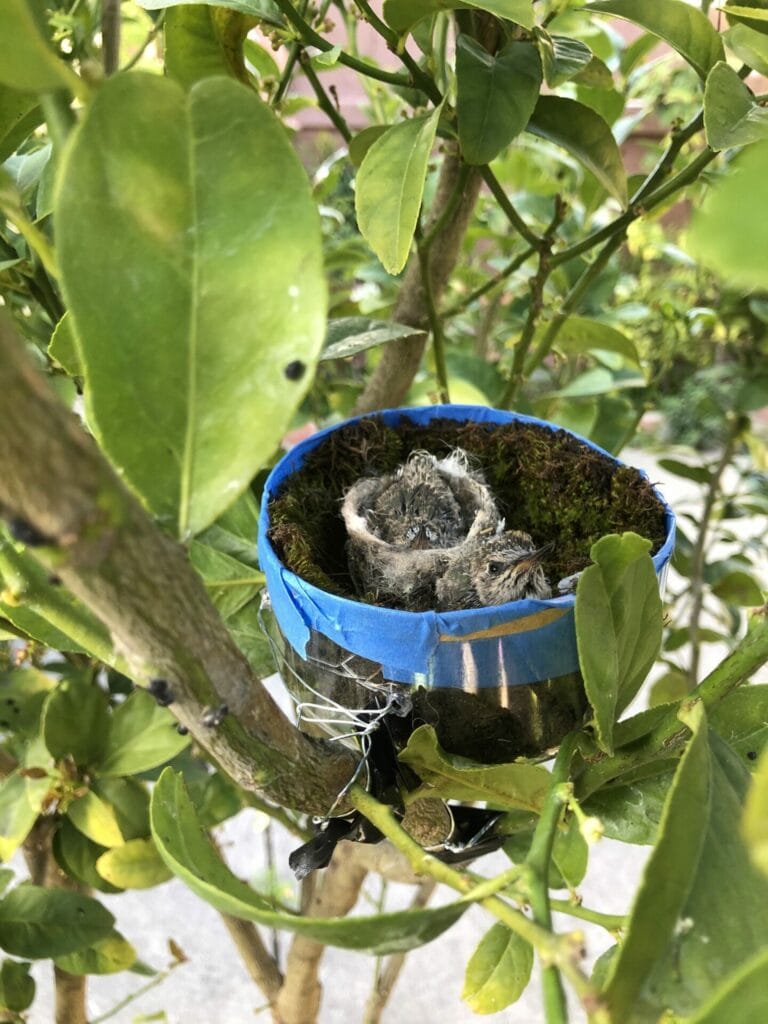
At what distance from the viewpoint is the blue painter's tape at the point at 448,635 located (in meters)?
0.30

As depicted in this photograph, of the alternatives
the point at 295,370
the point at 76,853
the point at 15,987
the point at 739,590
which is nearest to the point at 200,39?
the point at 295,370

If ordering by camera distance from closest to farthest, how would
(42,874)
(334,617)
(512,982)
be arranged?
(334,617) < (512,982) < (42,874)

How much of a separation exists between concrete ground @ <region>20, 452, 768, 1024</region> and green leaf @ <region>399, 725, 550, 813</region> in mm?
711

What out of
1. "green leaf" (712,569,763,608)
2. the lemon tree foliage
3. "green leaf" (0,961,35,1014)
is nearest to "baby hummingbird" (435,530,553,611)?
the lemon tree foliage

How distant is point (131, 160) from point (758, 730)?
32 centimetres

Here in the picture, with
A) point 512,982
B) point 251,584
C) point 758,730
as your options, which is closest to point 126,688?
point 251,584

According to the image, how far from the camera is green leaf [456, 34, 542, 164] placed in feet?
1.20

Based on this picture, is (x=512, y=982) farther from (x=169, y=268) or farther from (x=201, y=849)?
(x=169, y=268)

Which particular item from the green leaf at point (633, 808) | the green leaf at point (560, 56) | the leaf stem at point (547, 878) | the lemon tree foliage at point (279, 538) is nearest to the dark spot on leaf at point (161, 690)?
the lemon tree foliage at point (279, 538)

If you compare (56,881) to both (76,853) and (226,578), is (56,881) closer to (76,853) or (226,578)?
(76,853)

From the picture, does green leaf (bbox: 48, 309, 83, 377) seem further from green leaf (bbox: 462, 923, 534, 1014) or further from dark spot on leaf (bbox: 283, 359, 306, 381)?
green leaf (bbox: 462, 923, 534, 1014)

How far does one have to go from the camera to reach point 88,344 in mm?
199

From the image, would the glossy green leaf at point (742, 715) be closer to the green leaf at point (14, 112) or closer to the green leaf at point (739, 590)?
the green leaf at point (14, 112)

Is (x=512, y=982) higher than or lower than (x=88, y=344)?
lower
